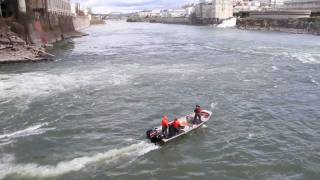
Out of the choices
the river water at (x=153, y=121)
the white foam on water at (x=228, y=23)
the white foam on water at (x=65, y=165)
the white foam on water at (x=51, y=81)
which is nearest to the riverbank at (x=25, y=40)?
the river water at (x=153, y=121)

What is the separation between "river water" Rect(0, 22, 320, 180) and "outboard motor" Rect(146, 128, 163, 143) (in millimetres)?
382

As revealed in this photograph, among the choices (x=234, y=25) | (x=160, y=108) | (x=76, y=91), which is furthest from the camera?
(x=234, y=25)

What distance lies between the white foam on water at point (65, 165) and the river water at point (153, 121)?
0.17ft

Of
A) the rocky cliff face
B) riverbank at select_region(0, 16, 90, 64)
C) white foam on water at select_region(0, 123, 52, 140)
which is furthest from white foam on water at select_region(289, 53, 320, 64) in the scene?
the rocky cliff face

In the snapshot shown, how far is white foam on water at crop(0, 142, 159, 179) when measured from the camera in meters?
19.4

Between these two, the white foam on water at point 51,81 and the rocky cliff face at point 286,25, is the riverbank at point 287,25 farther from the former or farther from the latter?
the white foam on water at point 51,81

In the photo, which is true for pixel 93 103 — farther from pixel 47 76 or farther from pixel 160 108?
pixel 47 76

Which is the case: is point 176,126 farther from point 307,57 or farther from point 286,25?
point 286,25

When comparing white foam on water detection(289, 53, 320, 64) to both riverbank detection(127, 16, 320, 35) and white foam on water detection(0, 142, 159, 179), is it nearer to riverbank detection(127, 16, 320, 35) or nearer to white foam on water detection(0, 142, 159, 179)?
white foam on water detection(0, 142, 159, 179)

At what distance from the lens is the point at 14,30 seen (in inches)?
2395

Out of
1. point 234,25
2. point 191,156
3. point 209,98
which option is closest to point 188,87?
point 209,98

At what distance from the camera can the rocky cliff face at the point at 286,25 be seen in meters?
127

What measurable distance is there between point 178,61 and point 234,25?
143 metres

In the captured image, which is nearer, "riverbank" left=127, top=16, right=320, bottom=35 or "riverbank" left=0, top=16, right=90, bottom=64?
"riverbank" left=0, top=16, right=90, bottom=64
